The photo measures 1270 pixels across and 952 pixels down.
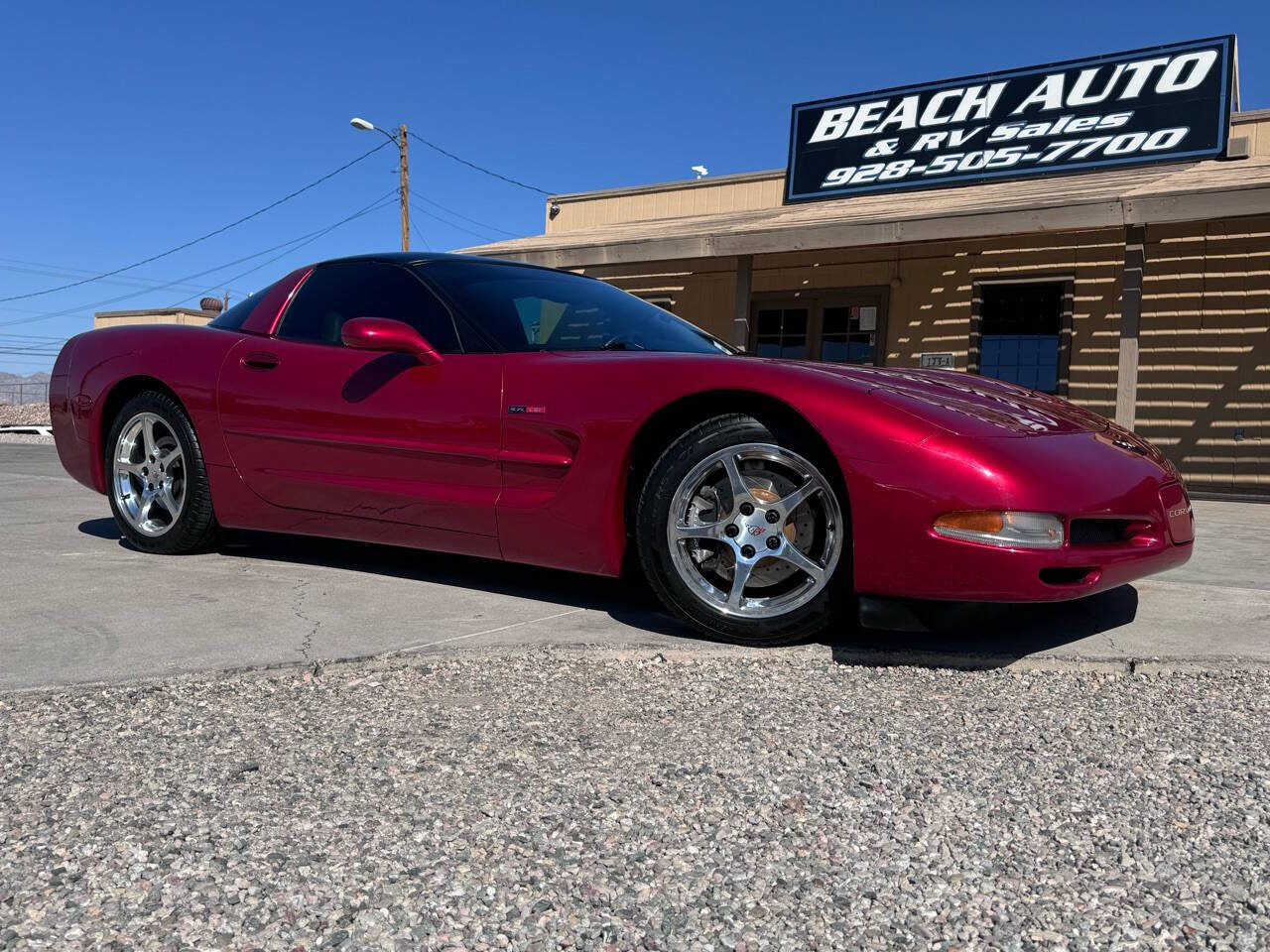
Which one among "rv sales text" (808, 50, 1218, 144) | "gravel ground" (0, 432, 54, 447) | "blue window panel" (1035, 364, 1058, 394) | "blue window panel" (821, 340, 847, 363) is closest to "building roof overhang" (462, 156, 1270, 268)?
"rv sales text" (808, 50, 1218, 144)

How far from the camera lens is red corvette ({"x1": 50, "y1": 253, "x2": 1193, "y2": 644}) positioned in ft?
8.54

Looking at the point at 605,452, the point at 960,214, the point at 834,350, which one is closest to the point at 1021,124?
the point at 960,214

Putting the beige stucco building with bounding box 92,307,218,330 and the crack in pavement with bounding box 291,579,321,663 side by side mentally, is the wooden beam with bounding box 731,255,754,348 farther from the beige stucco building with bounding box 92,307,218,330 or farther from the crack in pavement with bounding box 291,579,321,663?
the beige stucco building with bounding box 92,307,218,330

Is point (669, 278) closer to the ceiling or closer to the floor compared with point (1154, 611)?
closer to the ceiling

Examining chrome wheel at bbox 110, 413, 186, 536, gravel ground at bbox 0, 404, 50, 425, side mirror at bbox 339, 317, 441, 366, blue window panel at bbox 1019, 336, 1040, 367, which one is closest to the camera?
side mirror at bbox 339, 317, 441, 366

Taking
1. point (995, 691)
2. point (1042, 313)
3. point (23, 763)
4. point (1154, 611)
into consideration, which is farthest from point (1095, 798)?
point (1042, 313)

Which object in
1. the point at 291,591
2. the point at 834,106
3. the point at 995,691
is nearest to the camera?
the point at 995,691

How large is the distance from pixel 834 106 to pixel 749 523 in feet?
34.3

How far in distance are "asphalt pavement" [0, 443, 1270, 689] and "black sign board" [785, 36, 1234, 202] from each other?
23.4 feet

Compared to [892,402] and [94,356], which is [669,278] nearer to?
[94,356]

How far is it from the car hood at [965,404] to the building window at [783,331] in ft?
29.6

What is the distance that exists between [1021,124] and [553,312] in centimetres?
915

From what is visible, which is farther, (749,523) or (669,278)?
(669,278)

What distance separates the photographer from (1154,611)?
3379 millimetres
